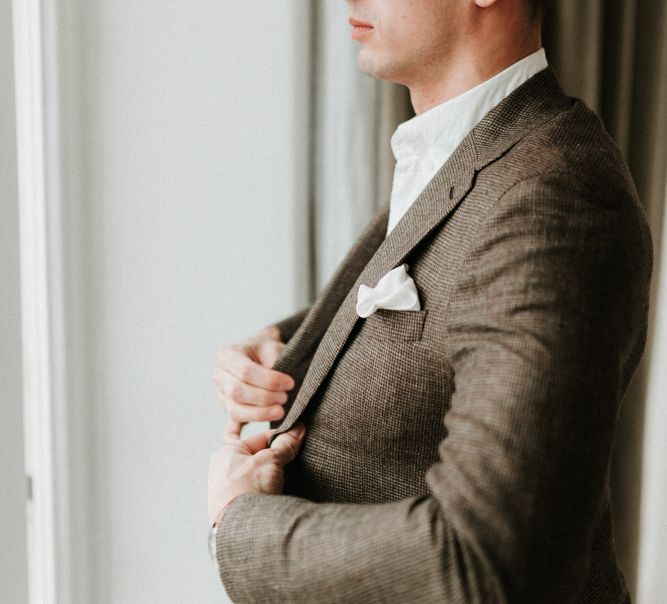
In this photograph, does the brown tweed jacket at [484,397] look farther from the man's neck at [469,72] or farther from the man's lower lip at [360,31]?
the man's lower lip at [360,31]

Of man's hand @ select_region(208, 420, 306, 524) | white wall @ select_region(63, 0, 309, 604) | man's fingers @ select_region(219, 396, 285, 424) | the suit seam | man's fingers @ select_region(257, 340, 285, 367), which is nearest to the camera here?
the suit seam

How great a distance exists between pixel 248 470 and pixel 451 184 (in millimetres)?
421

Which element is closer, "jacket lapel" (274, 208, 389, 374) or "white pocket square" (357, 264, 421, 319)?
"white pocket square" (357, 264, 421, 319)

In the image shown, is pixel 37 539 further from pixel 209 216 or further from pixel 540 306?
pixel 540 306

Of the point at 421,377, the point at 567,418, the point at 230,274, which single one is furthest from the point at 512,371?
the point at 230,274

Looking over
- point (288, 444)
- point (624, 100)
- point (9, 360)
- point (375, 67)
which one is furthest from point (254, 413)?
point (624, 100)

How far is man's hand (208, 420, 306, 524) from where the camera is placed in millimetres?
888

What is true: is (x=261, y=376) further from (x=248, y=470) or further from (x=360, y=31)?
(x=360, y=31)

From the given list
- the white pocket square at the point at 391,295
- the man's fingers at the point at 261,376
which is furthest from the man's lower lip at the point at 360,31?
the man's fingers at the point at 261,376

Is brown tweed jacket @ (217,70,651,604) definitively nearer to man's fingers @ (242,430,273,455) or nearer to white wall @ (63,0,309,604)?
man's fingers @ (242,430,273,455)

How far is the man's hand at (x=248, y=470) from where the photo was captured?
89cm

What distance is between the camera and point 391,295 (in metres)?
0.85

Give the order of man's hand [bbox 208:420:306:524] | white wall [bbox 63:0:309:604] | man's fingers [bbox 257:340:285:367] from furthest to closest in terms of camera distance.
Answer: white wall [bbox 63:0:309:604], man's fingers [bbox 257:340:285:367], man's hand [bbox 208:420:306:524]

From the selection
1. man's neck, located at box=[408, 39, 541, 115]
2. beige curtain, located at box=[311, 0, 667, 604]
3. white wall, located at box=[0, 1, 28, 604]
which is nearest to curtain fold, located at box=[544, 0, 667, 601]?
beige curtain, located at box=[311, 0, 667, 604]
